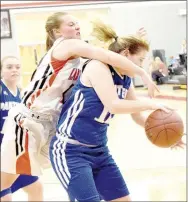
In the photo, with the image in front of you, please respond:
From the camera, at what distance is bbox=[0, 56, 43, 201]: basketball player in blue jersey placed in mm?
2674

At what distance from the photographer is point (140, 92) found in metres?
6.09

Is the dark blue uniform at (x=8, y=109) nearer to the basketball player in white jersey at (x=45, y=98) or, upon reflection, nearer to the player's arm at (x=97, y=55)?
the basketball player in white jersey at (x=45, y=98)

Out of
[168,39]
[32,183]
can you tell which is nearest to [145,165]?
[32,183]

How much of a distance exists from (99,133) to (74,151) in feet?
0.44

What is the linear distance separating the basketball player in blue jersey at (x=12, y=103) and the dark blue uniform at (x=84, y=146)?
2.81ft

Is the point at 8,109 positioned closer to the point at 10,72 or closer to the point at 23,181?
the point at 10,72

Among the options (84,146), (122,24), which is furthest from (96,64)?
(122,24)

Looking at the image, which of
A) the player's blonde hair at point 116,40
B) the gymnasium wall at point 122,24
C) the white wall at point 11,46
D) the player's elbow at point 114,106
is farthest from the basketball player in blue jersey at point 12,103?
the white wall at point 11,46

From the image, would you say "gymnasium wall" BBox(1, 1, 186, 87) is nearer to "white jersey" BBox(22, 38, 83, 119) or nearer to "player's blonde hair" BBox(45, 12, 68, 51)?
"player's blonde hair" BBox(45, 12, 68, 51)

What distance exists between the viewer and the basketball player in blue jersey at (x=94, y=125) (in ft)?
5.77

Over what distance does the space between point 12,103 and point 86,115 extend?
102 centimetres

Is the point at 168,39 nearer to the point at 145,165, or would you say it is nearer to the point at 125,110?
the point at 145,165

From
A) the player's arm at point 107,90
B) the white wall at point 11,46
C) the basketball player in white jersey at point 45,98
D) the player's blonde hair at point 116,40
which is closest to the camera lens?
the player's arm at point 107,90

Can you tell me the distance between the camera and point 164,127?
195cm
